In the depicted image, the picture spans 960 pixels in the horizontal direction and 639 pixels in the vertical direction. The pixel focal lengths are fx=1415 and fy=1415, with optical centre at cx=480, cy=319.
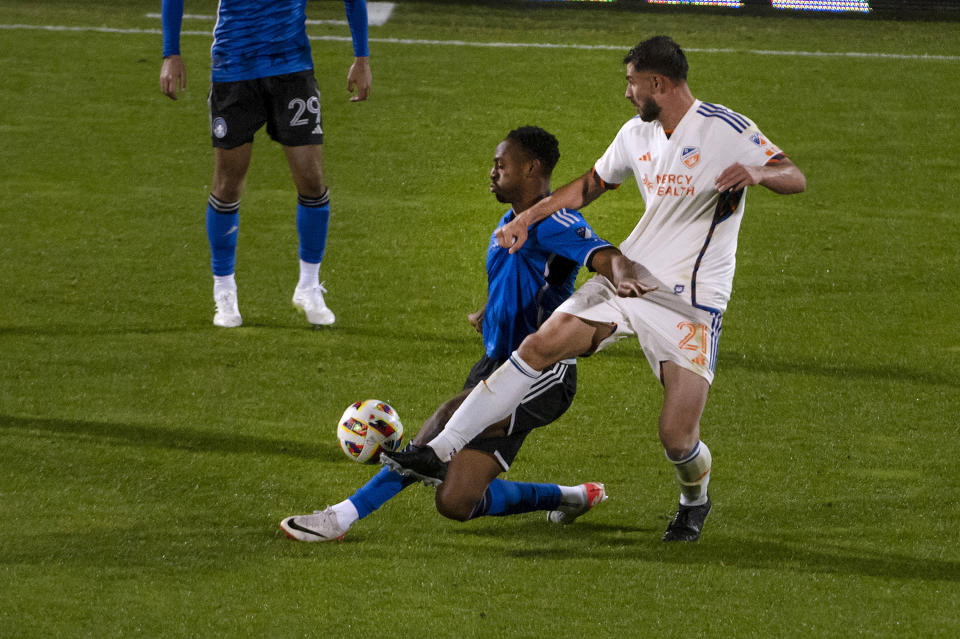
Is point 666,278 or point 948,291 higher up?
point 666,278

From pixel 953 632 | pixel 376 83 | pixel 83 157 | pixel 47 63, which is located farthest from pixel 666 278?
pixel 47 63

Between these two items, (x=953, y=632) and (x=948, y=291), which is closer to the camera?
(x=953, y=632)

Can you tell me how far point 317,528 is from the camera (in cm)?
443

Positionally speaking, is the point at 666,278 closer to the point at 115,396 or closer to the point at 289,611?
the point at 289,611

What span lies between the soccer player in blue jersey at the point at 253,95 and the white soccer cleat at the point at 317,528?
2267 mm

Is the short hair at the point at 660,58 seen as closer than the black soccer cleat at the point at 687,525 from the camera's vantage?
Yes

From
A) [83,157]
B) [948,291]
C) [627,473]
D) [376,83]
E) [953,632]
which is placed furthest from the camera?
[376,83]

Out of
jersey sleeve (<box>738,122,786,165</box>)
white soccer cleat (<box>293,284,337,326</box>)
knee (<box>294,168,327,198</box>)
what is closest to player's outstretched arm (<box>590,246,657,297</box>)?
jersey sleeve (<box>738,122,786,165</box>)

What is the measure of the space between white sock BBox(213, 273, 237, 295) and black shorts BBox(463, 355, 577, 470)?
8.20ft

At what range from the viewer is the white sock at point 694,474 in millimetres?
4379

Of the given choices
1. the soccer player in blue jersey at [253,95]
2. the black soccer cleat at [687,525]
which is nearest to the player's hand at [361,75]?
the soccer player in blue jersey at [253,95]

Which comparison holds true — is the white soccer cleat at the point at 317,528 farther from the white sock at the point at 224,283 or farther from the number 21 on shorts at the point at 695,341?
the white sock at the point at 224,283

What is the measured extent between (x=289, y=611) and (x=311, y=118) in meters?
2.86

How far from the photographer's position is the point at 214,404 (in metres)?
5.68
